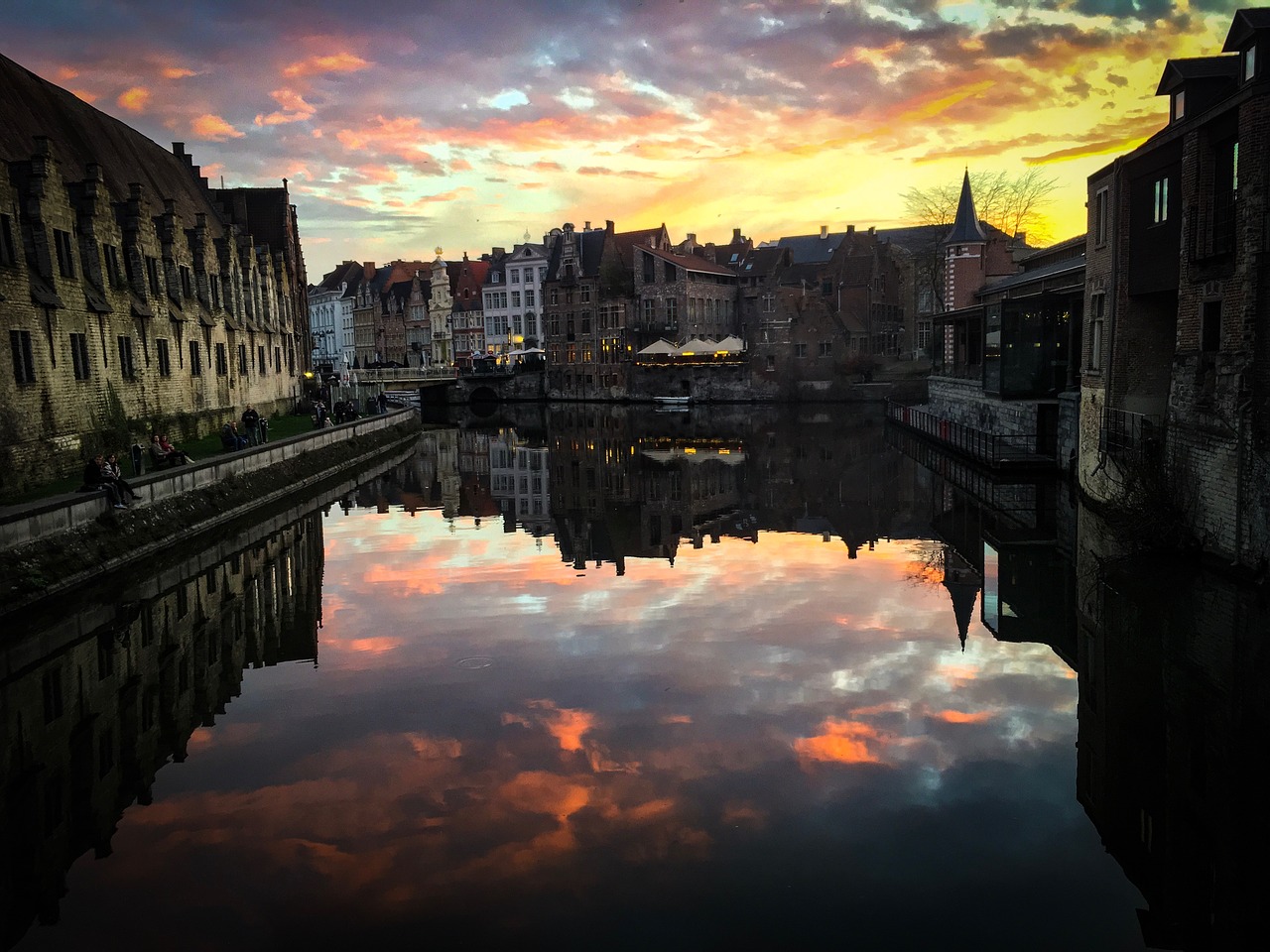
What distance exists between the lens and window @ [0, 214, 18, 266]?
2323cm

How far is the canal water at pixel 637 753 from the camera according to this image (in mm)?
7707

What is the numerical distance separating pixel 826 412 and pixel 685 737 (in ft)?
182

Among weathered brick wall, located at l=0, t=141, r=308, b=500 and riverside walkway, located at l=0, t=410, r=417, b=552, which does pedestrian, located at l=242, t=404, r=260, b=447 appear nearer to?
riverside walkway, located at l=0, t=410, r=417, b=552

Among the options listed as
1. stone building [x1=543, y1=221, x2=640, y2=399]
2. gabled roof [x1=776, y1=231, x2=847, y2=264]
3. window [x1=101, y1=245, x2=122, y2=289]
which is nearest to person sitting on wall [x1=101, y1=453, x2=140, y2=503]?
window [x1=101, y1=245, x2=122, y2=289]

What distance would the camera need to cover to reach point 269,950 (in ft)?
23.7

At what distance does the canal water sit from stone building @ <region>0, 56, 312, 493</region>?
7.08 metres

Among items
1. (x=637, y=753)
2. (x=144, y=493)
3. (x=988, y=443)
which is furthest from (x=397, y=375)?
(x=637, y=753)

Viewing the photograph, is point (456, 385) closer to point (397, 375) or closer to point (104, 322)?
point (397, 375)

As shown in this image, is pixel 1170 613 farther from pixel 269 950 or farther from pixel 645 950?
pixel 269 950

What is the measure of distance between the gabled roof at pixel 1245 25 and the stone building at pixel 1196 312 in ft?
0.08

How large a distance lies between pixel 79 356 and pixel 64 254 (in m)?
2.92

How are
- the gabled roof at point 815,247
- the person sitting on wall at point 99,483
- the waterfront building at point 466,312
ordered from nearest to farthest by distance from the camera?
the person sitting on wall at point 99,483 < the gabled roof at point 815,247 < the waterfront building at point 466,312

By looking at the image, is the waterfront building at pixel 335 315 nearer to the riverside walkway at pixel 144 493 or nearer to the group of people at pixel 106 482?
the riverside walkway at pixel 144 493

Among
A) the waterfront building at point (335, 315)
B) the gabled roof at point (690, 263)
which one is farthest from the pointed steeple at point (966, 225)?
the waterfront building at point (335, 315)
